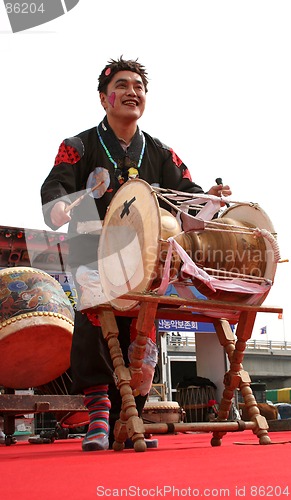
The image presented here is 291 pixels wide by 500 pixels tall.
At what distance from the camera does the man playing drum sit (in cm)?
291

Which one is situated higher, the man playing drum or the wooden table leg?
the man playing drum

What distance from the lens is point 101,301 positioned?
9.01 feet

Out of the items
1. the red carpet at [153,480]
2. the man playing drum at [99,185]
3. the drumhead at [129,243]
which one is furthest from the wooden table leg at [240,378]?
the red carpet at [153,480]

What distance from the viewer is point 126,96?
3152 mm

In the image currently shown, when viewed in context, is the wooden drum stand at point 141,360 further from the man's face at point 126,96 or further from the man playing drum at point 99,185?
the man's face at point 126,96

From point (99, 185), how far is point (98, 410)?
1078mm

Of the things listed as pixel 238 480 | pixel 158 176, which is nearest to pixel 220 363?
pixel 158 176

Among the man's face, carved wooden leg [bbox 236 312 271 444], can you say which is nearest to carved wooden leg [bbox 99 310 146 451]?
carved wooden leg [bbox 236 312 271 444]

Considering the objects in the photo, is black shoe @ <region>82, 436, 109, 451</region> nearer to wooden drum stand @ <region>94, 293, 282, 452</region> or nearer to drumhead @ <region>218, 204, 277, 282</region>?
wooden drum stand @ <region>94, 293, 282, 452</region>

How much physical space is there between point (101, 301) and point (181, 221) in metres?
0.50

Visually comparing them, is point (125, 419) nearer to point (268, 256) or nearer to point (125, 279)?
point (125, 279)

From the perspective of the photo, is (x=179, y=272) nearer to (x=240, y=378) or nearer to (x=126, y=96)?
(x=240, y=378)

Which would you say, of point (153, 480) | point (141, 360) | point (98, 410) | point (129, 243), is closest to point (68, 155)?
point (129, 243)

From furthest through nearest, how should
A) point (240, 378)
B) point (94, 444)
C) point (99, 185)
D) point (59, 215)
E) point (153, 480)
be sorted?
point (99, 185) → point (240, 378) → point (59, 215) → point (94, 444) → point (153, 480)
